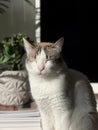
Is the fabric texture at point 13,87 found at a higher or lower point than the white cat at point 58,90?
lower

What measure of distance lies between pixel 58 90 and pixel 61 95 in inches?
0.5

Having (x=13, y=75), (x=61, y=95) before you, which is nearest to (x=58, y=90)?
(x=61, y=95)

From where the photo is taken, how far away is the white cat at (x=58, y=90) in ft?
2.28

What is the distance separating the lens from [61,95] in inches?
27.4

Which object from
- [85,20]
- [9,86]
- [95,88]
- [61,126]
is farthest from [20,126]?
[85,20]

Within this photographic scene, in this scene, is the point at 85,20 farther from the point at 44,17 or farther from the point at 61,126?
the point at 61,126

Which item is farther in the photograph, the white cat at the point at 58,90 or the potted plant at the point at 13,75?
the potted plant at the point at 13,75

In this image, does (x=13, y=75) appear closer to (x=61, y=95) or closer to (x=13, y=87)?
(x=13, y=87)

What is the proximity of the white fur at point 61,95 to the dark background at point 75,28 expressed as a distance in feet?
1.34

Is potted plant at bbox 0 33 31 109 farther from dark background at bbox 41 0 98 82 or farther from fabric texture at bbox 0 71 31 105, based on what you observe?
dark background at bbox 41 0 98 82

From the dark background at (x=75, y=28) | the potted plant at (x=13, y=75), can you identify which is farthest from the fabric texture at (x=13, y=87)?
the dark background at (x=75, y=28)

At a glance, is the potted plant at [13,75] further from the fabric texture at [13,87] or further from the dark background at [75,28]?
the dark background at [75,28]

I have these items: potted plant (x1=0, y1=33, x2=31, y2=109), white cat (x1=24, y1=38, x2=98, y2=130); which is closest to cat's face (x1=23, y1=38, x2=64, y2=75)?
white cat (x1=24, y1=38, x2=98, y2=130)

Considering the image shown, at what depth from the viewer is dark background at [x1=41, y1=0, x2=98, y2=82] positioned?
1.10 metres
